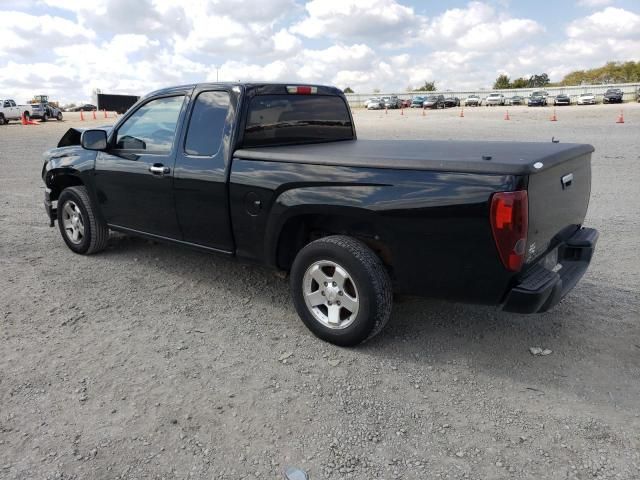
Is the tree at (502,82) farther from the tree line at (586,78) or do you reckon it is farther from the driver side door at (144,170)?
the driver side door at (144,170)

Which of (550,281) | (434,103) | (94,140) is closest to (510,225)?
(550,281)

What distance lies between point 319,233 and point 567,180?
1.76 m

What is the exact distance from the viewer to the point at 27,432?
288 cm

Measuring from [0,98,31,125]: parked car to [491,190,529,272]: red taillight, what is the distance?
3946 cm

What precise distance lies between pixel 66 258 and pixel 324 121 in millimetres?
3140

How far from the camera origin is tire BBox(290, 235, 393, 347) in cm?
352

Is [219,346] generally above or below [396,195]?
below

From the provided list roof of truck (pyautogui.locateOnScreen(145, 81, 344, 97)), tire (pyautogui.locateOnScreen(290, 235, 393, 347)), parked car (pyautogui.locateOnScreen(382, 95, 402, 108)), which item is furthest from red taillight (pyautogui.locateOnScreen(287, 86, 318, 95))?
parked car (pyautogui.locateOnScreen(382, 95, 402, 108))

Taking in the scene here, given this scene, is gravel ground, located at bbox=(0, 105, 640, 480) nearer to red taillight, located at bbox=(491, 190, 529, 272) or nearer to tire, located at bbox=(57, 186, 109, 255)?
tire, located at bbox=(57, 186, 109, 255)

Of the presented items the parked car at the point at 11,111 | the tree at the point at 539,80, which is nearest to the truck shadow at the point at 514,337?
the parked car at the point at 11,111

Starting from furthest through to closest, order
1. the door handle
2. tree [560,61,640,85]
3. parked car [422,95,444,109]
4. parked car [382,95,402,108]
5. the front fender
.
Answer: tree [560,61,640,85] < parked car [382,95,402,108] < parked car [422,95,444,109] < the front fender < the door handle

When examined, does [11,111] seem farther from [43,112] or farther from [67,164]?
[67,164]

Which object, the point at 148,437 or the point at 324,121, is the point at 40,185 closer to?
the point at 324,121

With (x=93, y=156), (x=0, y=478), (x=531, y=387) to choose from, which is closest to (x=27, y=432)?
(x=0, y=478)
